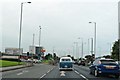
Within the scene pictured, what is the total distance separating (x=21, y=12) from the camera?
59.1m

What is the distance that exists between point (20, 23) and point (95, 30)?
20847 millimetres

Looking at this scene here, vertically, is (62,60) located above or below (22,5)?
below

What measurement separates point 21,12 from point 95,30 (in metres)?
21.1

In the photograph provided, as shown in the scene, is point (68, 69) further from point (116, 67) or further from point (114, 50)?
point (114, 50)

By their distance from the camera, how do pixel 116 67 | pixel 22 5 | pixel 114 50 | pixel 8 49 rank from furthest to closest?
pixel 8 49 < pixel 114 50 < pixel 22 5 < pixel 116 67

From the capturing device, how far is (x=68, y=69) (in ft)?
148

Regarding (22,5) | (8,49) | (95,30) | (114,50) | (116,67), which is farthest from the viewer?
(8,49)

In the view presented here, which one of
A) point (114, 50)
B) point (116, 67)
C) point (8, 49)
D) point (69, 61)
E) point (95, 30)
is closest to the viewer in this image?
point (116, 67)

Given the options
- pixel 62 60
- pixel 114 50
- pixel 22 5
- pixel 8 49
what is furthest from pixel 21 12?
pixel 8 49

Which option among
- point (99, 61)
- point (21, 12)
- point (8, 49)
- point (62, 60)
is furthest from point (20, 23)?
point (8, 49)

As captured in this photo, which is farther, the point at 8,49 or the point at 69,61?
the point at 8,49

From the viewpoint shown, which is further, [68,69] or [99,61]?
[68,69]

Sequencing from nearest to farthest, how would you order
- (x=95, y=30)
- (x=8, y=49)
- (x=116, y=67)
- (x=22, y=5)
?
(x=116, y=67) < (x=22, y=5) < (x=95, y=30) < (x=8, y=49)

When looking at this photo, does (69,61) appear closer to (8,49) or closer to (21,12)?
(21,12)
